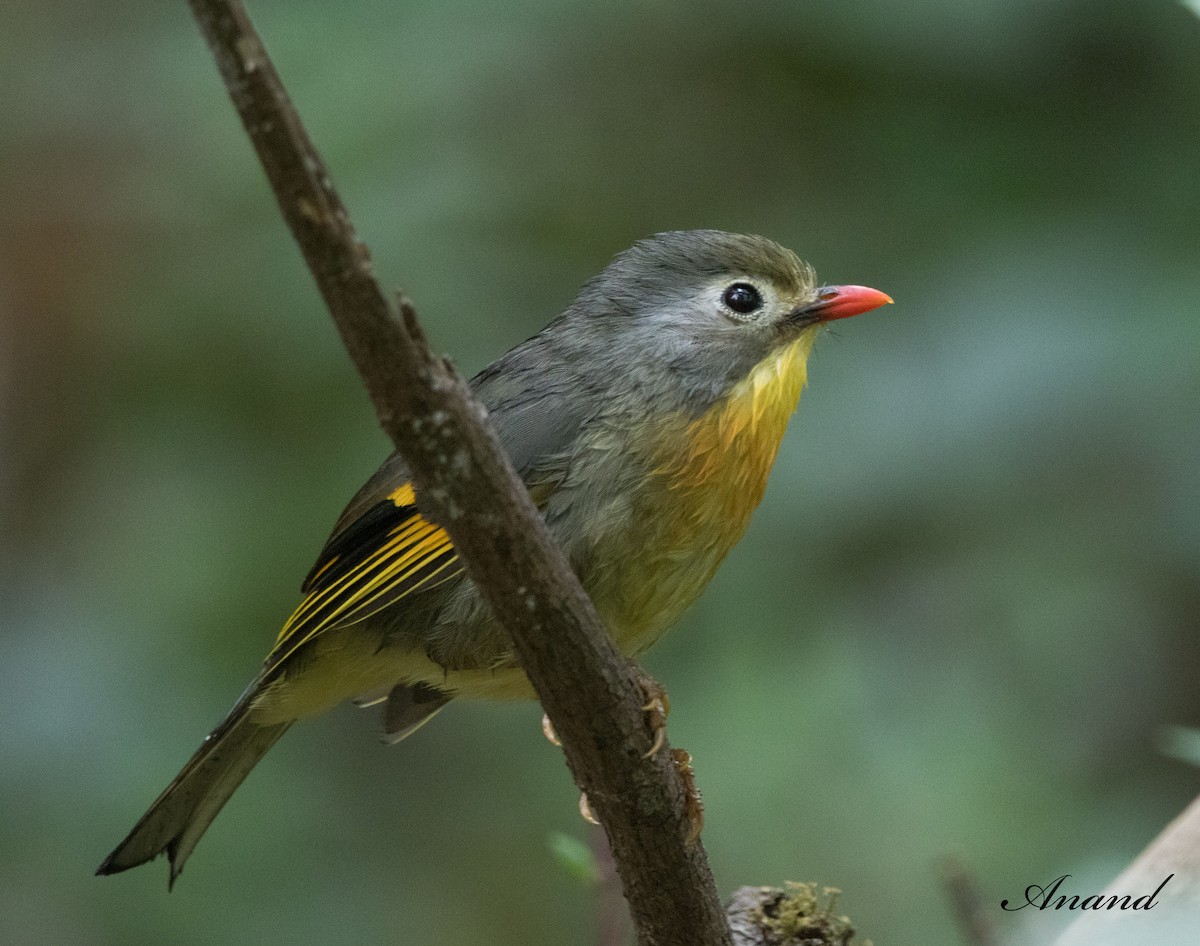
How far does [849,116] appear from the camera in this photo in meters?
4.16

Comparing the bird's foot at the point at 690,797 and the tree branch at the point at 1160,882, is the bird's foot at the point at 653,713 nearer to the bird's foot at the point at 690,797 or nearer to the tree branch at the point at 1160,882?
the bird's foot at the point at 690,797

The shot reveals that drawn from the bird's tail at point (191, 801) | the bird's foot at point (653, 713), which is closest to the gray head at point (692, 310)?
the bird's foot at point (653, 713)

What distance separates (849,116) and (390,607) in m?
2.17

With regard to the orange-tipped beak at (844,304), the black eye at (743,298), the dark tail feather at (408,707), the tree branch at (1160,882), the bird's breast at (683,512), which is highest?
the black eye at (743,298)

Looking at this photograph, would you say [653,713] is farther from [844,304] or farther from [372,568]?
[844,304]

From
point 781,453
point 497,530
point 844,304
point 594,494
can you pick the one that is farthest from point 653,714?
point 781,453

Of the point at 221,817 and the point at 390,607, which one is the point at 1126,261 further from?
the point at 221,817

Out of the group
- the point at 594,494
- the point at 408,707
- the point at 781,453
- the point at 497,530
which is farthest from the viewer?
the point at 781,453

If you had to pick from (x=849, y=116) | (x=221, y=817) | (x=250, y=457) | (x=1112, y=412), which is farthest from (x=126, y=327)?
(x=1112, y=412)

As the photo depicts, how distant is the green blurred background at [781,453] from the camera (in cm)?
362

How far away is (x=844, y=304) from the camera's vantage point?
10.4ft

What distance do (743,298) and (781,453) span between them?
0.66 metres

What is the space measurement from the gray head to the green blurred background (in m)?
0.57

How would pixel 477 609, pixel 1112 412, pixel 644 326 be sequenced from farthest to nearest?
pixel 1112 412
pixel 644 326
pixel 477 609
